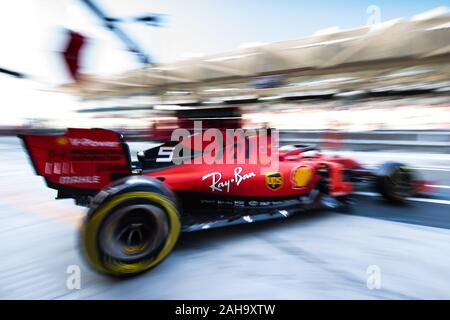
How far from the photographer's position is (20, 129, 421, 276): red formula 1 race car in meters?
1.86

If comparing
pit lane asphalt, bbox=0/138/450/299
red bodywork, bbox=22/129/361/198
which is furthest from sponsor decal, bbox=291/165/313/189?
pit lane asphalt, bbox=0/138/450/299

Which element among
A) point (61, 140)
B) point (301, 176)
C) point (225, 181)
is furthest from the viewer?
point (301, 176)

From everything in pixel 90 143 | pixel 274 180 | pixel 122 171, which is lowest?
pixel 274 180

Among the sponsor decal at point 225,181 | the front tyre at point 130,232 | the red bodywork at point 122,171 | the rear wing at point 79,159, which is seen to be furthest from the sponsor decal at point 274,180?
the rear wing at point 79,159

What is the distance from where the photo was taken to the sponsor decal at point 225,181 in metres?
2.52

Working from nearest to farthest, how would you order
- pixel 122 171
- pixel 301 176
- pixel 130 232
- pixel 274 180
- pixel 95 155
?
pixel 130 232
pixel 95 155
pixel 122 171
pixel 274 180
pixel 301 176

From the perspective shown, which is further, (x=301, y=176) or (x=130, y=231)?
(x=301, y=176)

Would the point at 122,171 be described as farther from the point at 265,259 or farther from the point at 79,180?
the point at 265,259

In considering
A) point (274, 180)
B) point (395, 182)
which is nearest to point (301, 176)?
point (274, 180)

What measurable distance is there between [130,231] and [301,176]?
6.04ft

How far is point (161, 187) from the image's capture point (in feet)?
6.56

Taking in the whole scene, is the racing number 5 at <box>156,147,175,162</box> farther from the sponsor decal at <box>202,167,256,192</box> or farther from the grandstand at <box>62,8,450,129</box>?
the grandstand at <box>62,8,450,129</box>

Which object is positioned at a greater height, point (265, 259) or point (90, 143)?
point (90, 143)

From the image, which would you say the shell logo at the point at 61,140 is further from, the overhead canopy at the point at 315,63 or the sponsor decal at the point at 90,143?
the overhead canopy at the point at 315,63
